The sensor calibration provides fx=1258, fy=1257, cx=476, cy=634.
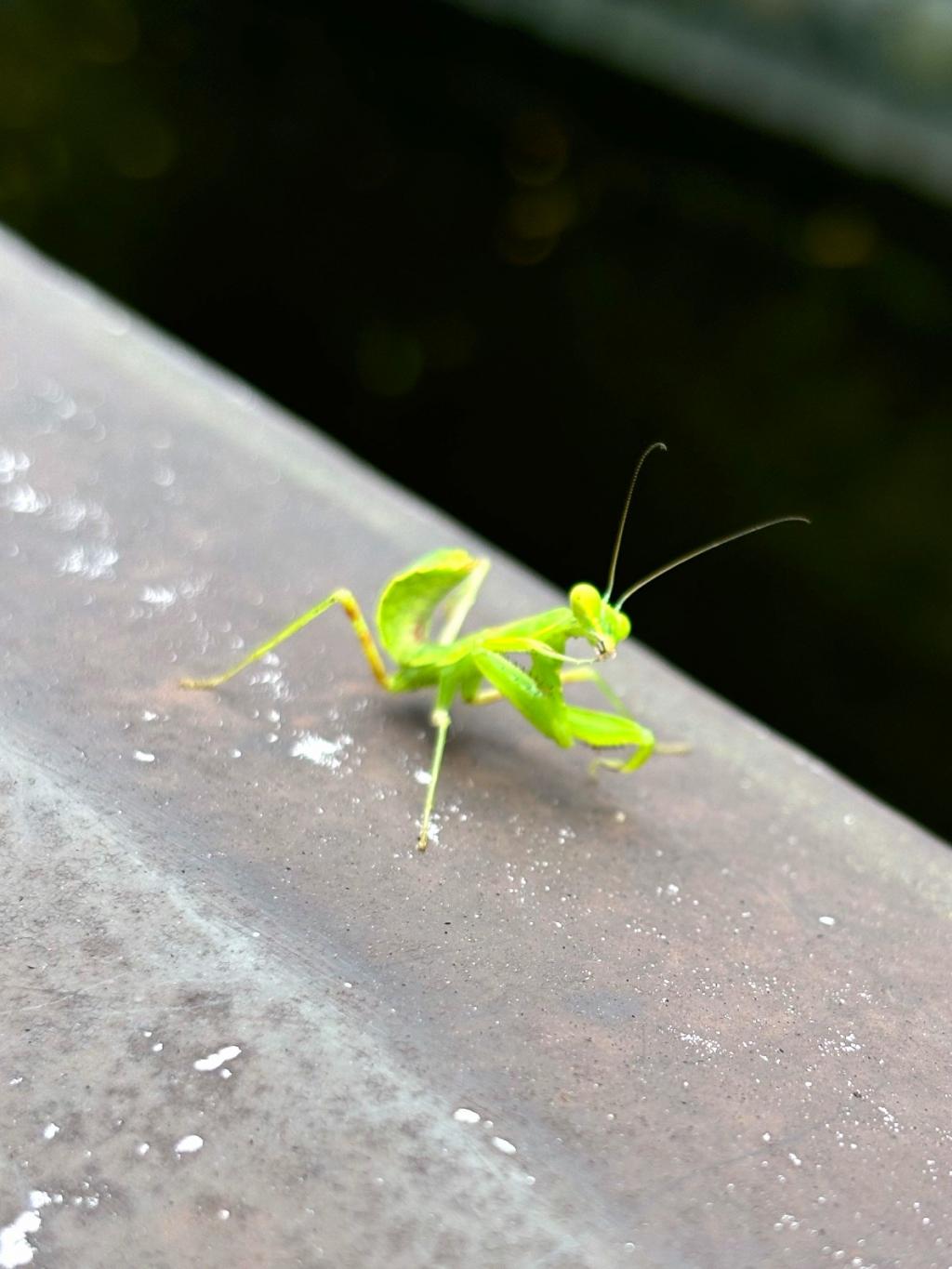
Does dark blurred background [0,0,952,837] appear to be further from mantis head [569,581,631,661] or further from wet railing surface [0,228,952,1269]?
mantis head [569,581,631,661]

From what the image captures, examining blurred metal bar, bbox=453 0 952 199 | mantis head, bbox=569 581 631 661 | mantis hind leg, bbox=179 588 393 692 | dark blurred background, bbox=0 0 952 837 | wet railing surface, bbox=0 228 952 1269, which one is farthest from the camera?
blurred metal bar, bbox=453 0 952 199

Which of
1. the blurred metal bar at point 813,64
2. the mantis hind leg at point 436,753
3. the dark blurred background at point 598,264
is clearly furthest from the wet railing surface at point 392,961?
the blurred metal bar at point 813,64

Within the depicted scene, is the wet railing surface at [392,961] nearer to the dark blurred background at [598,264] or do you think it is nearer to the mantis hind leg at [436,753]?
the mantis hind leg at [436,753]

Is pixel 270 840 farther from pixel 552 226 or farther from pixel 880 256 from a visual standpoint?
pixel 880 256

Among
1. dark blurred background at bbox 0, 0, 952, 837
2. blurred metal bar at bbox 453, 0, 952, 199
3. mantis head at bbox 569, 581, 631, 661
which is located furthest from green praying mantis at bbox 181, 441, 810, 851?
blurred metal bar at bbox 453, 0, 952, 199

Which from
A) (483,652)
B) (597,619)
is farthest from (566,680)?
(597,619)

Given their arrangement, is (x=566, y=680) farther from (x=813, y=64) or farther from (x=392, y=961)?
(x=813, y=64)

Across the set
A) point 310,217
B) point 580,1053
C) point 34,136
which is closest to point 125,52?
point 34,136
